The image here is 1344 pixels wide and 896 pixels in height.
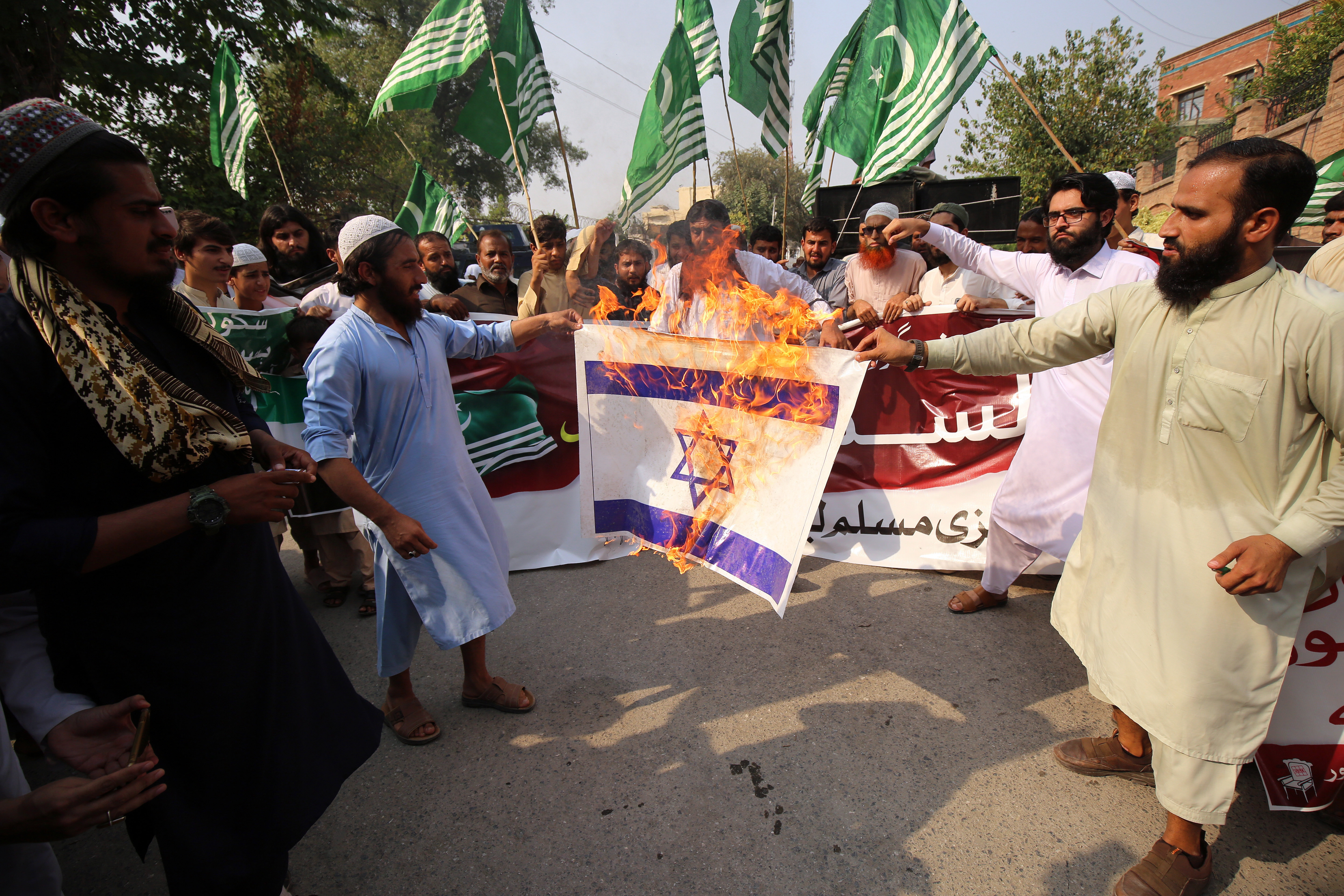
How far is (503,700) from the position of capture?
119 inches

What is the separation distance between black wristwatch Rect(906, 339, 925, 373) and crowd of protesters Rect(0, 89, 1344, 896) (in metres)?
0.01

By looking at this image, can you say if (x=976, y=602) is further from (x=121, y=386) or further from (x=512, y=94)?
(x=512, y=94)

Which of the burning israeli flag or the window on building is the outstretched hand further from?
the window on building

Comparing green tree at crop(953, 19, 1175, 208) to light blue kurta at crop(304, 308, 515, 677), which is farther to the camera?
green tree at crop(953, 19, 1175, 208)

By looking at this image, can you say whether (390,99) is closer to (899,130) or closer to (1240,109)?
(899,130)

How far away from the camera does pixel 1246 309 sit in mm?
1875

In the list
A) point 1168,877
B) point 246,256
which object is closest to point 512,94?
point 246,256

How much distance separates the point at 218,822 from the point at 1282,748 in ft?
10.7

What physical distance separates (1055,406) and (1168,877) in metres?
2.12

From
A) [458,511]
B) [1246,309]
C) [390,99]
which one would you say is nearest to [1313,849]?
[1246,309]

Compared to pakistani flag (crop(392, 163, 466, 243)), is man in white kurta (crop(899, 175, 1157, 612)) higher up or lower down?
lower down

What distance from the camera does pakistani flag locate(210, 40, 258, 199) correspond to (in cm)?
624

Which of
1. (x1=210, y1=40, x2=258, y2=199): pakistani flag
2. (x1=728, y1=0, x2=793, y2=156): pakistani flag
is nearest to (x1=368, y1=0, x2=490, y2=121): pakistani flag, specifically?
(x1=728, y1=0, x2=793, y2=156): pakistani flag

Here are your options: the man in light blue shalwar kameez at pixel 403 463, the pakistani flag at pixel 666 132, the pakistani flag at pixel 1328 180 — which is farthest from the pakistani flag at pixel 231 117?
the pakistani flag at pixel 1328 180
